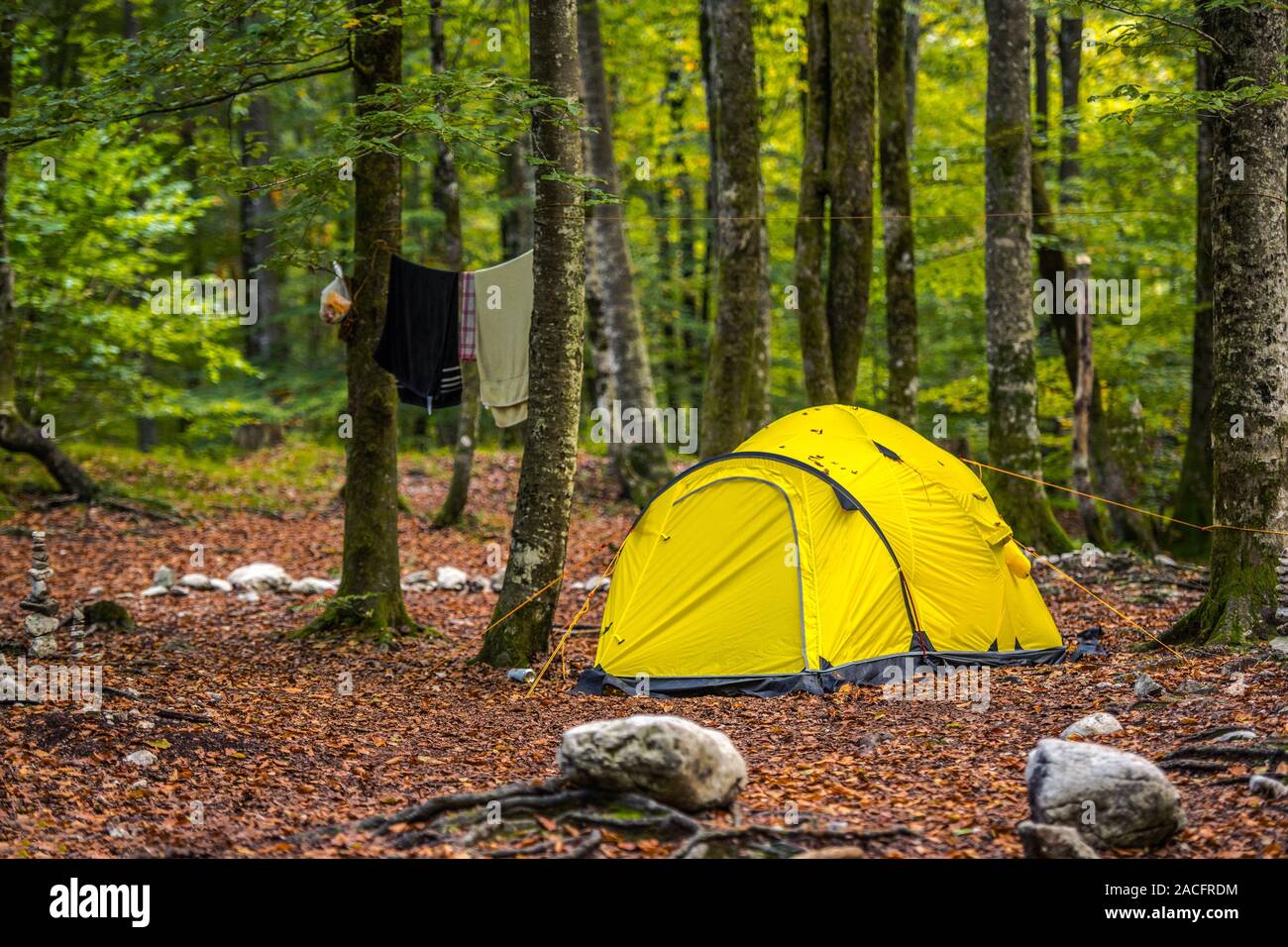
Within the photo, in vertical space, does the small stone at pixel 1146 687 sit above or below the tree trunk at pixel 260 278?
below

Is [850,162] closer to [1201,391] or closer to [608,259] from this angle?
[608,259]

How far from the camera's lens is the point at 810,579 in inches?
305

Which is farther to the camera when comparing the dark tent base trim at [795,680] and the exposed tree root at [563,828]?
the dark tent base trim at [795,680]

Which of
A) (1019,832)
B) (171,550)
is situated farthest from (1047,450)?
(1019,832)

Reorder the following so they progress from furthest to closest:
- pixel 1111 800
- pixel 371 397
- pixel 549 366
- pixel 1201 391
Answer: pixel 1201 391 < pixel 371 397 < pixel 549 366 < pixel 1111 800

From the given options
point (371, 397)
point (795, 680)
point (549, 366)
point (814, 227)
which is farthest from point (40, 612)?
point (814, 227)

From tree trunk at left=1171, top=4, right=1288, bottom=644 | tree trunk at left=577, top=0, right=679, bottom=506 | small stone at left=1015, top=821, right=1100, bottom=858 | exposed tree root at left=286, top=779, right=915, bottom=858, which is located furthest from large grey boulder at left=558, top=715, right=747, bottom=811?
tree trunk at left=577, top=0, right=679, bottom=506

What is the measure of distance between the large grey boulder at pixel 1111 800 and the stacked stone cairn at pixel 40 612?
6825 mm

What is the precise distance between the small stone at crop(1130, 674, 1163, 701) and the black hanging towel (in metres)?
5.50

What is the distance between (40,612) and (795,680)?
5.48 m

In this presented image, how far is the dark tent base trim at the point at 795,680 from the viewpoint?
7531 mm

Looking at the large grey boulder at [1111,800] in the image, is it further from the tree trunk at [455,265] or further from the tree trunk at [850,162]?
the tree trunk at [455,265]

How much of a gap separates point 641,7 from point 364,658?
13598 millimetres

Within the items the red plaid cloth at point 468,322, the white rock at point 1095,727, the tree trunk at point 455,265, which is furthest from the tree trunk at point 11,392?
the white rock at point 1095,727
